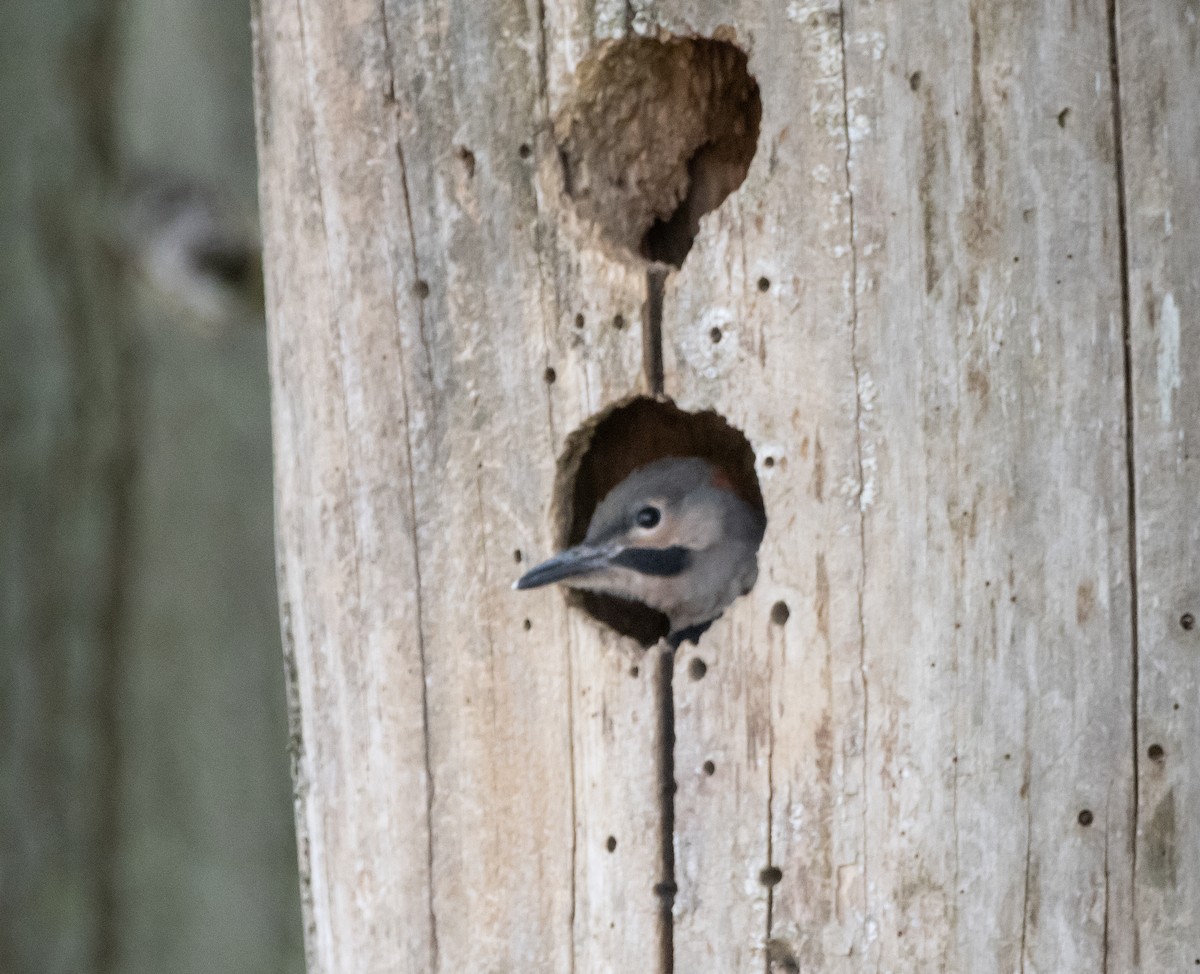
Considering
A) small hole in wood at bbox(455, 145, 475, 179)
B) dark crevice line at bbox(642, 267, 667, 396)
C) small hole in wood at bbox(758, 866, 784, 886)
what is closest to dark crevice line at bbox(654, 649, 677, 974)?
small hole in wood at bbox(758, 866, 784, 886)

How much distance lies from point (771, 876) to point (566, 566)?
592 millimetres

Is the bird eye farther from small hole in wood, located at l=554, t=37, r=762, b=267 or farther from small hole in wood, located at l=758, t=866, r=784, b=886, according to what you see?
small hole in wood, located at l=758, t=866, r=784, b=886

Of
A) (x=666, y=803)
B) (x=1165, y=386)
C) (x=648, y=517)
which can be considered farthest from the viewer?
(x=648, y=517)

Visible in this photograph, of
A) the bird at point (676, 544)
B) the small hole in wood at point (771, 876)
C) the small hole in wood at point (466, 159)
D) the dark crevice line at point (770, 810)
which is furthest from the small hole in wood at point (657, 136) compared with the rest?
the small hole in wood at point (771, 876)

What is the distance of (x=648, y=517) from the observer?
3170mm

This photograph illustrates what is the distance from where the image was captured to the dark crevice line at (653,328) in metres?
2.72

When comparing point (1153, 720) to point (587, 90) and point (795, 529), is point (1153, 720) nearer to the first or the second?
point (795, 529)

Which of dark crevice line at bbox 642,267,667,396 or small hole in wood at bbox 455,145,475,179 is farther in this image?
small hole in wood at bbox 455,145,475,179

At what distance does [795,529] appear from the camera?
260 centimetres

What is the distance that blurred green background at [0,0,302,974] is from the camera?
2.99 meters

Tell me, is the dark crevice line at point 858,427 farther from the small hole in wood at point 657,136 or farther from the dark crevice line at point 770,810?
the small hole in wood at point 657,136

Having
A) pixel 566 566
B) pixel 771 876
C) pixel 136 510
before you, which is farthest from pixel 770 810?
pixel 136 510

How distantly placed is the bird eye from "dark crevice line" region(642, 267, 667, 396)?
0.45 m

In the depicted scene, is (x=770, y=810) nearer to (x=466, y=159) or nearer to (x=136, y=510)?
(x=466, y=159)
